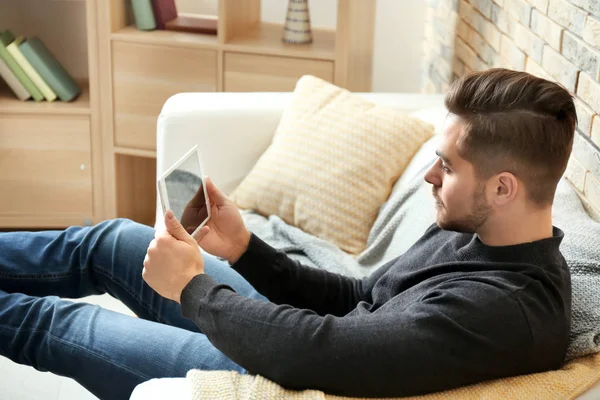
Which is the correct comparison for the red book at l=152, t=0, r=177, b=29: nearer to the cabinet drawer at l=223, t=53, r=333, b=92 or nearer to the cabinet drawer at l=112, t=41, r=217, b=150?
the cabinet drawer at l=112, t=41, r=217, b=150

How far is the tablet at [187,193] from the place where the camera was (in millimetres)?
1304

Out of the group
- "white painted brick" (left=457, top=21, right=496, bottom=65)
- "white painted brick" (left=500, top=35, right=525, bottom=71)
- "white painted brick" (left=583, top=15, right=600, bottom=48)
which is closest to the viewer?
"white painted brick" (left=583, top=15, right=600, bottom=48)

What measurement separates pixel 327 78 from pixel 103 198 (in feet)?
2.95

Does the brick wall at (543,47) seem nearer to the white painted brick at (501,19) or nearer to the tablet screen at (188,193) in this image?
the white painted brick at (501,19)

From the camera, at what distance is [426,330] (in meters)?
1.07

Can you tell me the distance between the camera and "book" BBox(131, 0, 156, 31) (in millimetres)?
2732

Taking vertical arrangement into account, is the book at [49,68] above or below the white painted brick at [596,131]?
below

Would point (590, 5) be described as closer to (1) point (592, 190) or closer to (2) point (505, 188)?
(1) point (592, 190)

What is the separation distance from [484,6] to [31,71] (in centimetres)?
149

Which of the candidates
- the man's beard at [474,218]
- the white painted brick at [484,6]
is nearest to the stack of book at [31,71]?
the white painted brick at [484,6]

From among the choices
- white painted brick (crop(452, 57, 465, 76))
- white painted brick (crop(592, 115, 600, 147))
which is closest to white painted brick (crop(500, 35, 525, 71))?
white painted brick (crop(452, 57, 465, 76))

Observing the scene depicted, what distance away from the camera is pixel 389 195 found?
6.70 ft

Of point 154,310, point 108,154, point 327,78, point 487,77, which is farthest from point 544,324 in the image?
point 108,154

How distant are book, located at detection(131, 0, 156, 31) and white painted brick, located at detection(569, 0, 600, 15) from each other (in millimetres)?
1524
